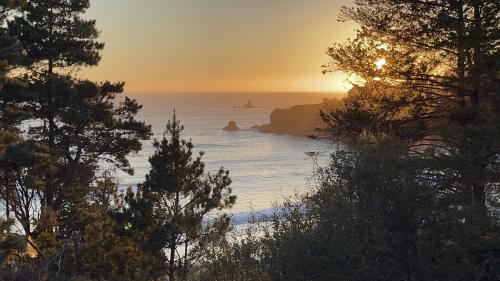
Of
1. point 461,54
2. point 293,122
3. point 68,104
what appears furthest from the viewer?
point 293,122

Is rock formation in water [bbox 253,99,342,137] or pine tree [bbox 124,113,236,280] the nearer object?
pine tree [bbox 124,113,236,280]

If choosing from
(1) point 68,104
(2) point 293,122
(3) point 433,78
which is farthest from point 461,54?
(2) point 293,122

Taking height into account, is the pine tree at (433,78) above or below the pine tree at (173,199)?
above

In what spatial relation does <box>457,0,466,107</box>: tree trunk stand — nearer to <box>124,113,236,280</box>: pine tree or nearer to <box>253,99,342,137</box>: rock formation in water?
<box>124,113,236,280</box>: pine tree

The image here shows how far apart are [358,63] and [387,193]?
7.23 metres

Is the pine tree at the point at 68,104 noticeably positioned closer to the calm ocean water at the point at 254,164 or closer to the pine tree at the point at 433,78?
the calm ocean water at the point at 254,164

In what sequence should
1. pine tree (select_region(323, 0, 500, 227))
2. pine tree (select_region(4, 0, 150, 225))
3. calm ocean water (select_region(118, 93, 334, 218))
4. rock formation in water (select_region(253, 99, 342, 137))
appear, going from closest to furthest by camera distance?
pine tree (select_region(323, 0, 500, 227))
pine tree (select_region(4, 0, 150, 225))
calm ocean water (select_region(118, 93, 334, 218))
rock formation in water (select_region(253, 99, 342, 137))

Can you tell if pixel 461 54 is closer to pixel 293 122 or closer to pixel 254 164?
pixel 254 164

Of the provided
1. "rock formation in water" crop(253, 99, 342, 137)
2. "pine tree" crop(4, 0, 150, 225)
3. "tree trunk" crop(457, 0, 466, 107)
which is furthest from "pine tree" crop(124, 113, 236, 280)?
"rock formation in water" crop(253, 99, 342, 137)

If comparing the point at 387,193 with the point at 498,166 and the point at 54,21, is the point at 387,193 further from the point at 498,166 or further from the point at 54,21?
the point at 54,21

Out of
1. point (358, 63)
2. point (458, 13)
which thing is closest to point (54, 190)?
point (358, 63)

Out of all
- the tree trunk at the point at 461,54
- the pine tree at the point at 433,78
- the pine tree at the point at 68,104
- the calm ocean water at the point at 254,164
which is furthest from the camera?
the calm ocean water at the point at 254,164

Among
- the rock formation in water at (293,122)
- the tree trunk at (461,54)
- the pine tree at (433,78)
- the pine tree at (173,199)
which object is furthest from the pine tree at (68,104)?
the rock formation in water at (293,122)

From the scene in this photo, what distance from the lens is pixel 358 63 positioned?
1301 cm
